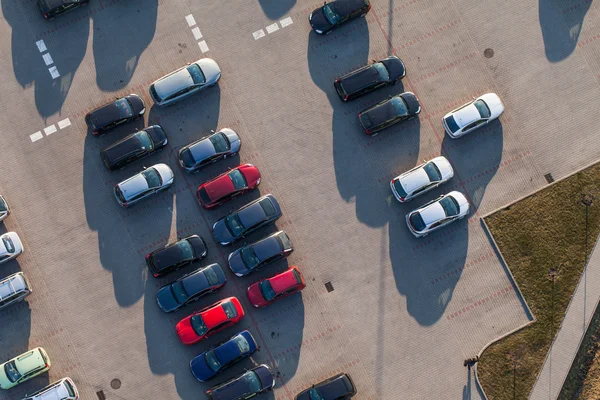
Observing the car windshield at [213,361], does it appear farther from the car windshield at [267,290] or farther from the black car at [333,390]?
Answer: the black car at [333,390]

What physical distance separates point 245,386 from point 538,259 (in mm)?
23658

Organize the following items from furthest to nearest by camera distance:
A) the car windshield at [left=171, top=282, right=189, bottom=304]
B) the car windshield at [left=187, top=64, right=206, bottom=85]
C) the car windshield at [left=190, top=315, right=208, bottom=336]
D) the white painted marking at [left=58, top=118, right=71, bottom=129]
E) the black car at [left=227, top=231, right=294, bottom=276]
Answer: the white painted marking at [left=58, top=118, right=71, bottom=129]
the car windshield at [left=187, top=64, right=206, bottom=85]
the black car at [left=227, top=231, right=294, bottom=276]
the car windshield at [left=171, top=282, right=189, bottom=304]
the car windshield at [left=190, top=315, right=208, bottom=336]

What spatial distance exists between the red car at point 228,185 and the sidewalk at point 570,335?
1000 inches

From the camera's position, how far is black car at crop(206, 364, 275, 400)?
4809 cm

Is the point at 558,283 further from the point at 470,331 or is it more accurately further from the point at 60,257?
the point at 60,257

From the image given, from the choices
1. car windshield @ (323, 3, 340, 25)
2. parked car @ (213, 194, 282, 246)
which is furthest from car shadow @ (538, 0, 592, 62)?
parked car @ (213, 194, 282, 246)

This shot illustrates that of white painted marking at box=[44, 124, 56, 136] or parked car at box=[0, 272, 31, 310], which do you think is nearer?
parked car at box=[0, 272, 31, 310]

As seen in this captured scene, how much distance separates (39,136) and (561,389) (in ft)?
142

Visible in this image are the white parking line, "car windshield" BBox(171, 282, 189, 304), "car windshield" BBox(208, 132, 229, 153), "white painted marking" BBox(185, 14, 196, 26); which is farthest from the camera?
the white parking line

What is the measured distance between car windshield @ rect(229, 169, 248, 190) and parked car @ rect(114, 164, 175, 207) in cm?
454

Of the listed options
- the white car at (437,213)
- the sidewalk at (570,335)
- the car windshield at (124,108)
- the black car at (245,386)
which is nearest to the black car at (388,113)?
the white car at (437,213)

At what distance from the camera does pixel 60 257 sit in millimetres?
50188

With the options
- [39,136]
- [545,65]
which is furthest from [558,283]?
[39,136]

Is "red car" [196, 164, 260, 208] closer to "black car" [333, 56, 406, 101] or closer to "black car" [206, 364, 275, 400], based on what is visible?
"black car" [333, 56, 406, 101]
